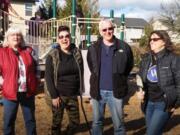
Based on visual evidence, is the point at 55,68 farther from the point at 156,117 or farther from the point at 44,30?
the point at 44,30

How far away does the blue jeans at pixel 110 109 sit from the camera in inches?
254

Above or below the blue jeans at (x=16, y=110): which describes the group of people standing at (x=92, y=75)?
above

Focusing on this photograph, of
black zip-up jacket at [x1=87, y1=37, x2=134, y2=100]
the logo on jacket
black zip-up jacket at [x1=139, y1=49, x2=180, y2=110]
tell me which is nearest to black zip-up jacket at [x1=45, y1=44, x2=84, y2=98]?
black zip-up jacket at [x1=87, y1=37, x2=134, y2=100]

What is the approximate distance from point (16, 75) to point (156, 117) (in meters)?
1.96

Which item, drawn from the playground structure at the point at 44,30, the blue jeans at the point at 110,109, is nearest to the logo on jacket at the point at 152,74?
the blue jeans at the point at 110,109

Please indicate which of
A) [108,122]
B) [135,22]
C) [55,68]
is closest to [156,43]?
[55,68]

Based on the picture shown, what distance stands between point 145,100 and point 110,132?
2773 millimetres

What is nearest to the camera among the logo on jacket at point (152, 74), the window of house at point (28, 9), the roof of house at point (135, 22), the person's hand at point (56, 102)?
the logo on jacket at point (152, 74)

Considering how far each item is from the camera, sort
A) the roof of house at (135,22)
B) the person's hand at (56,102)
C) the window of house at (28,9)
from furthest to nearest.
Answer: the roof of house at (135,22), the window of house at (28,9), the person's hand at (56,102)

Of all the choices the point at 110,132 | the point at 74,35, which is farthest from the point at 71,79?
the point at 74,35

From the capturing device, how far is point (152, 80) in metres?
5.71

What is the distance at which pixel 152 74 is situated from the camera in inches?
226

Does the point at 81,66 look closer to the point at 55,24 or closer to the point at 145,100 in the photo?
the point at 145,100

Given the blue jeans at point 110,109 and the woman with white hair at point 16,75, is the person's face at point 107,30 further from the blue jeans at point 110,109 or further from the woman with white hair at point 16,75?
the woman with white hair at point 16,75
